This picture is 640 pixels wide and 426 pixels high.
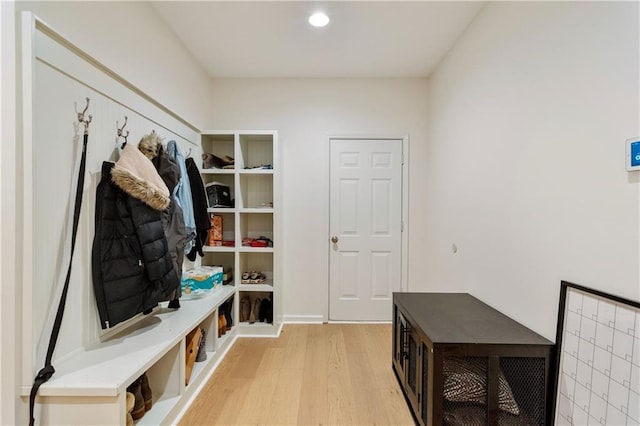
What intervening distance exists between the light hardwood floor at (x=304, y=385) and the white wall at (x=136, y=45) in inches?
84.2

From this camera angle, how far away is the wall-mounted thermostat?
3.34ft

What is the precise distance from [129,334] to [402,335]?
5.62ft

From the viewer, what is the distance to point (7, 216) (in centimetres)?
114

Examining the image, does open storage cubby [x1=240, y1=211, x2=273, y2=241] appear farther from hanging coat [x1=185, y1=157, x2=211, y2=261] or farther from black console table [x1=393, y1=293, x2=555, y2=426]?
black console table [x1=393, y1=293, x2=555, y2=426]

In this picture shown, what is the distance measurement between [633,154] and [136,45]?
262 centimetres

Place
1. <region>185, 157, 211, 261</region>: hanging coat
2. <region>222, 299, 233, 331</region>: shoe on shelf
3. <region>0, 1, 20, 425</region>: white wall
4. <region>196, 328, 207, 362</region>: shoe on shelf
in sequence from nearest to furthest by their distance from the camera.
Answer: <region>0, 1, 20, 425</region>: white wall → <region>196, 328, 207, 362</region>: shoe on shelf → <region>185, 157, 211, 261</region>: hanging coat → <region>222, 299, 233, 331</region>: shoe on shelf

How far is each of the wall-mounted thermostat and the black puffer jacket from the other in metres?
2.16

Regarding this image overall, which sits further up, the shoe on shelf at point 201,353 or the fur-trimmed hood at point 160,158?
the fur-trimmed hood at point 160,158

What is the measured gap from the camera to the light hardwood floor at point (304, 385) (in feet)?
5.90

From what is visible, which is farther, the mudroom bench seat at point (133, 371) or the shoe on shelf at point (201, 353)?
the shoe on shelf at point (201, 353)

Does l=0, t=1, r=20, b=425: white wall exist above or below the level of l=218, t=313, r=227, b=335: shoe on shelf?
above

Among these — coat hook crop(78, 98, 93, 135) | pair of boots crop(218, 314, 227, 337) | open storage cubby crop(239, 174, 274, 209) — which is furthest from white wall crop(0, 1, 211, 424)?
pair of boots crop(218, 314, 227, 337)

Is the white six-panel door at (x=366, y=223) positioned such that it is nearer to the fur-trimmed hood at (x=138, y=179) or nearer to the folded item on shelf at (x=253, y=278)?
the folded item on shelf at (x=253, y=278)

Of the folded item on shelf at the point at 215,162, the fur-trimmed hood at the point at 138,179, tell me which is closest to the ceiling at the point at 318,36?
the folded item on shelf at the point at 215,162
